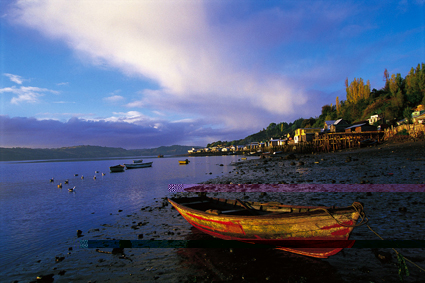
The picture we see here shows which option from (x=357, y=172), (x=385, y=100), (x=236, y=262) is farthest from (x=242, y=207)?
(x=385, y=100)

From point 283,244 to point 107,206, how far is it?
58.4 feet

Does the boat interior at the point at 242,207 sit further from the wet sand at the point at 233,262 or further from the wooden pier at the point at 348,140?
the wooden pier at the point at 348,140

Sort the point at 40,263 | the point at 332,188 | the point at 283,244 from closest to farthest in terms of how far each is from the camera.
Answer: the point at 283,244 → the point at 40,263 → the point at 332,188

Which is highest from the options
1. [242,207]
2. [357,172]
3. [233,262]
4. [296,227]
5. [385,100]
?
[385,100]

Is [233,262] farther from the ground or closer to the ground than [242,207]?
closer to the ground

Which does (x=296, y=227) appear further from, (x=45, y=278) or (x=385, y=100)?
(x=385, y=100)

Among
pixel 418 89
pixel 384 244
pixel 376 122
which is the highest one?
pixel 418 89

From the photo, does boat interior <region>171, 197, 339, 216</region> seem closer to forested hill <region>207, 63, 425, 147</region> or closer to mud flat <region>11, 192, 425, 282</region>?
mud flat <region>11, 192, 425, 282</region>

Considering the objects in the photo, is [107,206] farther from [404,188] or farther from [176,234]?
[404,188]

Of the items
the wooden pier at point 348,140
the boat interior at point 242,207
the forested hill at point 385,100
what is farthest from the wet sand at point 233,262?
the forested hill at point 385,100

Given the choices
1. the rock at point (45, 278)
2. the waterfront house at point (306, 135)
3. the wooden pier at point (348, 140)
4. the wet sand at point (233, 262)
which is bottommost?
the rock at point (45, 278)

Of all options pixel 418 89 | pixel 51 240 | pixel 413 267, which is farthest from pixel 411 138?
pixel 51 240

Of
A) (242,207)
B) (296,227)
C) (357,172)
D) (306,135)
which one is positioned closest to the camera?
(296,227)

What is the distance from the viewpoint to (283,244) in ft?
23.4
